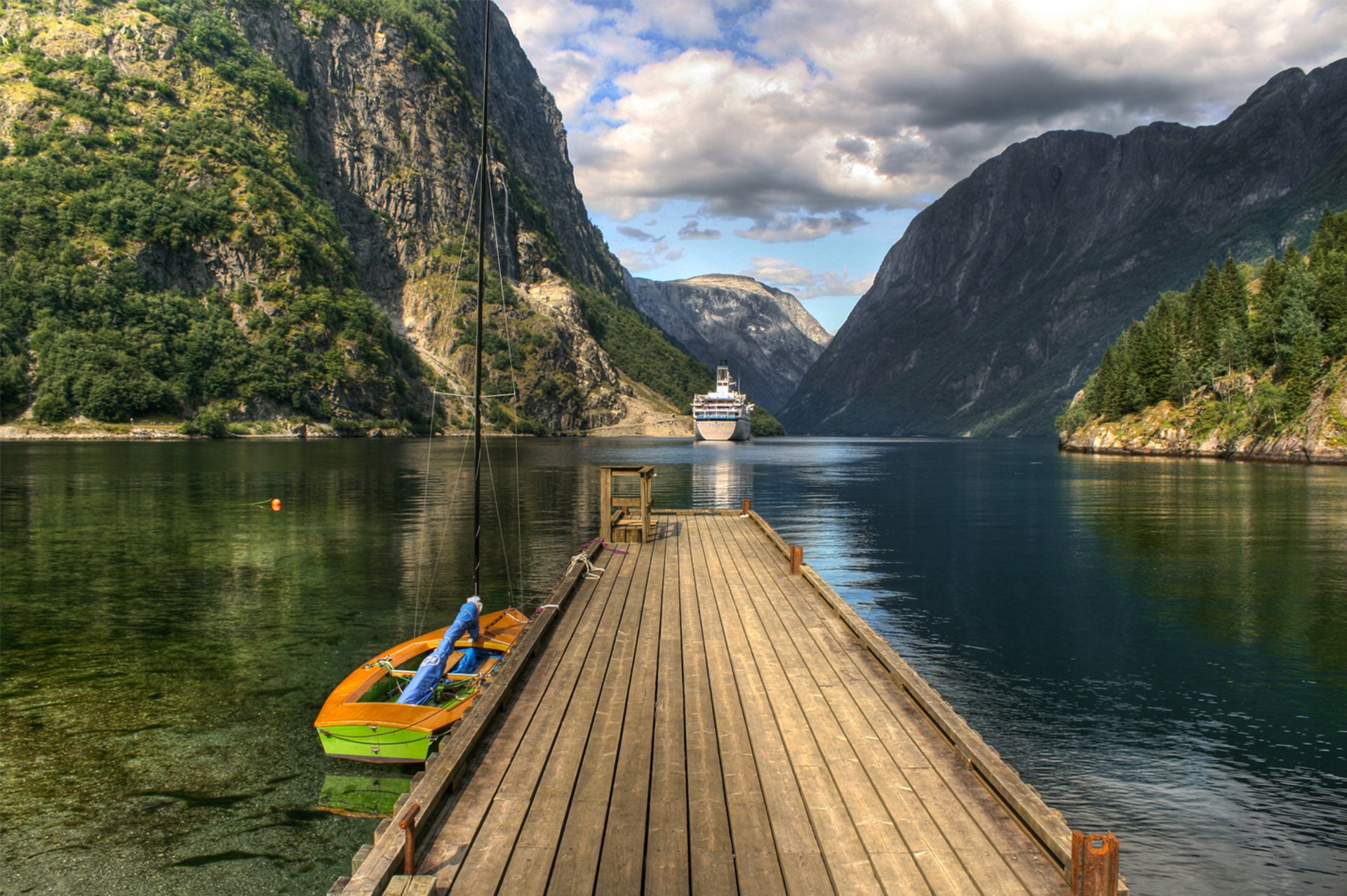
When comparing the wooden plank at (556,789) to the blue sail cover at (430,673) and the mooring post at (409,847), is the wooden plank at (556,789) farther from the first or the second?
the blue sail cover at (430,673)

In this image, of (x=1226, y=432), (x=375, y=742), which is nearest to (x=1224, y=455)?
(x=1226, y=432)

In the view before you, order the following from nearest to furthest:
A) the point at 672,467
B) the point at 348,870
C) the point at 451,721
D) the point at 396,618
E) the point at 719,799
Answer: the point at 719,799 → the point at 348,870 → the point at 451,721 → the point at 396,618 → the point at 672,467

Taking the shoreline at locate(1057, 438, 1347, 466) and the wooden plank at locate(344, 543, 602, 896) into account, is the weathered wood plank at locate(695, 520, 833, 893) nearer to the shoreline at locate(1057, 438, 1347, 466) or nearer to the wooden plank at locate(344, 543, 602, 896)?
the wooden plank at locate(344, 543, 602, 896)

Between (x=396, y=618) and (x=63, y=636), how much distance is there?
816cm

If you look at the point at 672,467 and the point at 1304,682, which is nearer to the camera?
the point at 1304,682

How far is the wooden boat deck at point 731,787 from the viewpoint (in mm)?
6660

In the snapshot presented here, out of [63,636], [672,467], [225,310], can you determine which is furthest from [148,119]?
[63,636]

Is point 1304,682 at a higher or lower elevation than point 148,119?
lower

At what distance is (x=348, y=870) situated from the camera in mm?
10516

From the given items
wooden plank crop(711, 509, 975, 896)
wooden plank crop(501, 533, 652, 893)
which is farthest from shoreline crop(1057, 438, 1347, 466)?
wooden plank crop(501, 533, 652, 893)

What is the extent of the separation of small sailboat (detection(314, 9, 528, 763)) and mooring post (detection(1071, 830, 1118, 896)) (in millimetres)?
8319

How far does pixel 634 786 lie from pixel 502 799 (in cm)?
134

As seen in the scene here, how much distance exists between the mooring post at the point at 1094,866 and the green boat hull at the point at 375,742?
9636 mm

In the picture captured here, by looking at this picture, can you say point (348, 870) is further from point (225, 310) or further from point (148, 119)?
point (148, 119)
